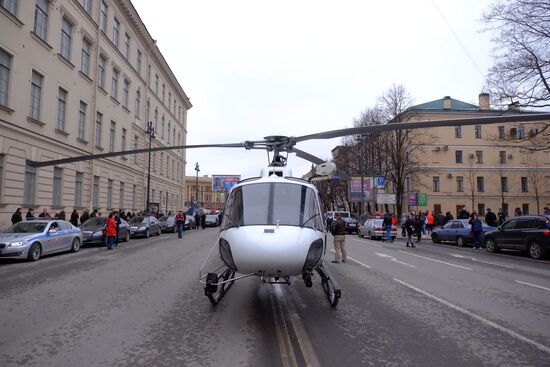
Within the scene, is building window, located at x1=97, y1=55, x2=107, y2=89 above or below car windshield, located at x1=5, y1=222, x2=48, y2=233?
above

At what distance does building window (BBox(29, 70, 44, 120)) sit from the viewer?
22891 mm

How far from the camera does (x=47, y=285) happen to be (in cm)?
948

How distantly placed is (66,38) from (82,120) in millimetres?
5599

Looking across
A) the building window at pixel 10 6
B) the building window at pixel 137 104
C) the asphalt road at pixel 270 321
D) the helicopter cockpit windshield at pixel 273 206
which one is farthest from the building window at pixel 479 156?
the helicopter cockpit windshield at pixel 273 206

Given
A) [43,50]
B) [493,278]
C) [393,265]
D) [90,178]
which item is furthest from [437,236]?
[43,50]

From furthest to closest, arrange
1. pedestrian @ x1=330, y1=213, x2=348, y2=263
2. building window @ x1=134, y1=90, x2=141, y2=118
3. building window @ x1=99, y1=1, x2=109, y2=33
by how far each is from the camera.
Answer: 1. building window @ x1=134, y1=90, x2=141, y2=118
2. building window @ x1=99, y1=1, x2=109, y2=33
3. pedestrian @ x1=330, y1=213, x2=348, y2=263

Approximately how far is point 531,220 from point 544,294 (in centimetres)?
931

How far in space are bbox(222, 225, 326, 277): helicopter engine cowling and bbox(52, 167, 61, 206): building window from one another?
2252cm

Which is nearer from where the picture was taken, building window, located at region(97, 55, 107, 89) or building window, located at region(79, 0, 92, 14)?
building window, located at region(79, 0, 92, 14)

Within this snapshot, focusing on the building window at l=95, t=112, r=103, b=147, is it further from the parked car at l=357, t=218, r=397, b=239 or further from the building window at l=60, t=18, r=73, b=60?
the parked car at l=357, t=218, r=397, b=239

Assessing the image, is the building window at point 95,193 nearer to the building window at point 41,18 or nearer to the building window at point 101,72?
the building window at point 101,72

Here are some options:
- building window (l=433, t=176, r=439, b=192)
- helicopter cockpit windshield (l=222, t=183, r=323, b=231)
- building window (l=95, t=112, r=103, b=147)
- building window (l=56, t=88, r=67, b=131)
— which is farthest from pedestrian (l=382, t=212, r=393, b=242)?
building window (l=433, t=176, r=439, b=192)

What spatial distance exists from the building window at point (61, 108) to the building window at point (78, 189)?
3697 millimetres

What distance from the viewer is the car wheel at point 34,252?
14.0 m
